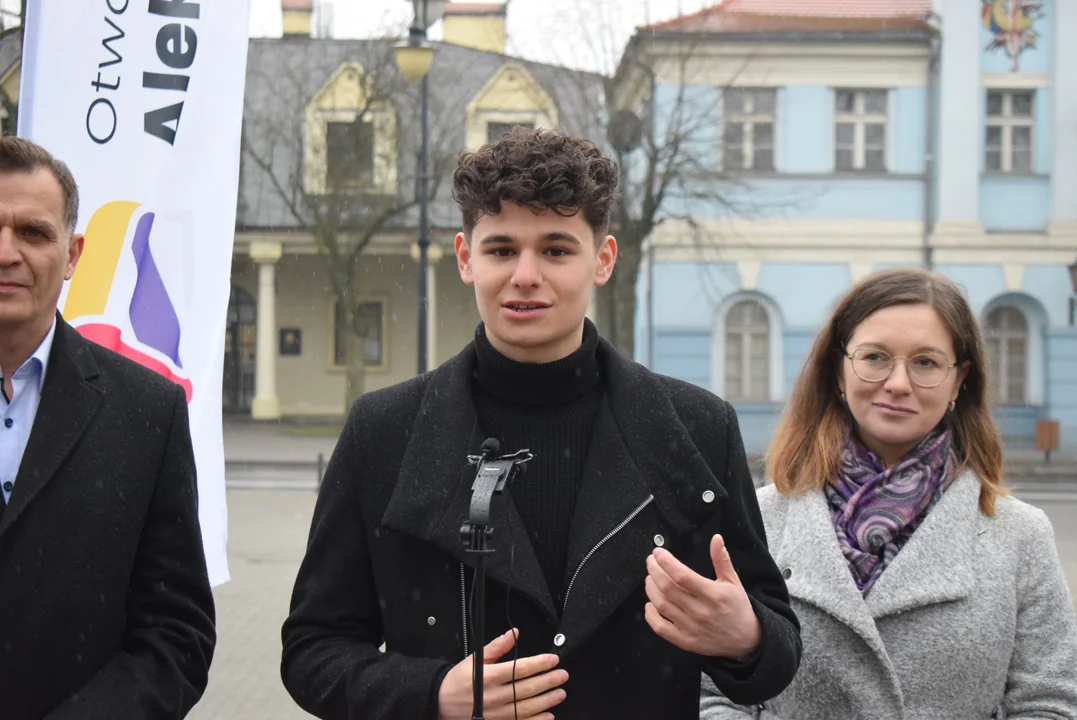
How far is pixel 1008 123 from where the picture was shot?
2547cm

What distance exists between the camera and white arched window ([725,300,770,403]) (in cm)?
2542

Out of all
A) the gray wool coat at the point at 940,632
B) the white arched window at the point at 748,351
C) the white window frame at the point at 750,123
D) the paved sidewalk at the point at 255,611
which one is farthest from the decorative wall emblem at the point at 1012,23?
the gray wool coat at the point at 940,632

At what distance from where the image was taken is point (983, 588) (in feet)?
9.42

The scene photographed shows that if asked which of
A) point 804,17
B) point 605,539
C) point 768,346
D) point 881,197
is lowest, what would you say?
point 605,539

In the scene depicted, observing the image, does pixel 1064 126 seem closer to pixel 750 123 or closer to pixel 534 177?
pixel 750 123

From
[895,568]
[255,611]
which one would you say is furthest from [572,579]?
[255,611]

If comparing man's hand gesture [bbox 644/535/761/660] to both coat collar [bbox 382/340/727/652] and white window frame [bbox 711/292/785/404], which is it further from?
white window frame [bbox 711/292/785/404]

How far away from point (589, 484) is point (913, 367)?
3.26 feet

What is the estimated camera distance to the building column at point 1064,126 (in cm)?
2505

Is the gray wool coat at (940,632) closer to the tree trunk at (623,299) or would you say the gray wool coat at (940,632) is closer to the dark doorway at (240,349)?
the tree trunk at (623,299)

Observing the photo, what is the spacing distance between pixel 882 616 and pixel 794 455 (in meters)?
0.50

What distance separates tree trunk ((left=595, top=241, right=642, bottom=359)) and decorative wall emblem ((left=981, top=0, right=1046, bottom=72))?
8.92 metres

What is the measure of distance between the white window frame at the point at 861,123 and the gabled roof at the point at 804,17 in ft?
4.28

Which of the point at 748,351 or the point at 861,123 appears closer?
the point at 861,123
